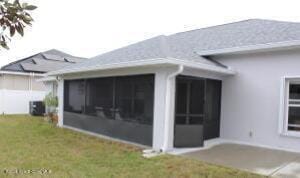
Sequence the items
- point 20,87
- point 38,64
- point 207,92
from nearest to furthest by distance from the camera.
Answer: point 207,92 < point 20,87 < point 38,64

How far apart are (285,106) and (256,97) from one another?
1017 mm

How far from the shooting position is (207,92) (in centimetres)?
1049

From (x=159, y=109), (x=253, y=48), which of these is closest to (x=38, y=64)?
(x=159, y=109)

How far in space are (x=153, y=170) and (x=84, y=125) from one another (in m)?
6.69

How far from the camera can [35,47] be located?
121 ft

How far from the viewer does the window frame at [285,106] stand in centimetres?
921

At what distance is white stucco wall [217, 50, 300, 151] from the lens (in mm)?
9328

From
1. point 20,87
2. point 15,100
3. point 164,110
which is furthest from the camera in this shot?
point 20,87

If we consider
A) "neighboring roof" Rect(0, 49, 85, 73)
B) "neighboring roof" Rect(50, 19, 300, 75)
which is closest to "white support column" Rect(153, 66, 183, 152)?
"neighboring roof" Rect(50, 19, 300, 75)

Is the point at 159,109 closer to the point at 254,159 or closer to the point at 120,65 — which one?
the point at 120,65

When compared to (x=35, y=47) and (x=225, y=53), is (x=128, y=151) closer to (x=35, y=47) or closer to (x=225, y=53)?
(x=225, y=53)

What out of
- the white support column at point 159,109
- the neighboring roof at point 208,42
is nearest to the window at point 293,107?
the neighboring roof at point 208,42

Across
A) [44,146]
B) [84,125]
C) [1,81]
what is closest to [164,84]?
[44,146]

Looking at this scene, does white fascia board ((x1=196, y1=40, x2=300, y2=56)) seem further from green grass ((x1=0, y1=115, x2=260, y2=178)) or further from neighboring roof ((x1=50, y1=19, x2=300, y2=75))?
green grass ((x1=0, y1=115, x2=260, y2=178))
